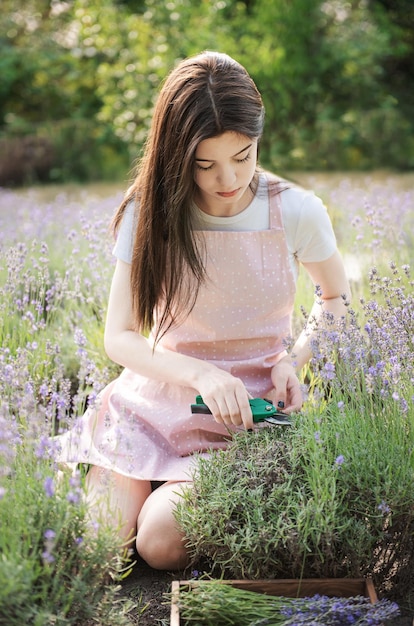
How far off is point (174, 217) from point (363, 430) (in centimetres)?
77

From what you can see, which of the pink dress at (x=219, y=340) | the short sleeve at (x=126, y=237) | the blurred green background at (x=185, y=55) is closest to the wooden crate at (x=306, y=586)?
the pink dress at (x=219, y=340)

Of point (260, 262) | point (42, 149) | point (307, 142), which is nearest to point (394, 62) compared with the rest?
point (307, 142)

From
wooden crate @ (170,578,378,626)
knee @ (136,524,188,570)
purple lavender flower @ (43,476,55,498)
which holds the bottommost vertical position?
knee @ (136,524,188,570)

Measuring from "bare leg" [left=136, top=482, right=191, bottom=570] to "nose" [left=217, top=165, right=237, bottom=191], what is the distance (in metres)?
0.78

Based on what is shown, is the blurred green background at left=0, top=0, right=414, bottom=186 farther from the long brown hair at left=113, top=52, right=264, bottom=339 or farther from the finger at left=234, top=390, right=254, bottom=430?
the finger at left=234, top=390, right=254, bottom=430

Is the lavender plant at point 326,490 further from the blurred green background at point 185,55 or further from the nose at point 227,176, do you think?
the blurred green background at point 185,55

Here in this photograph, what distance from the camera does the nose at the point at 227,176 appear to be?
205cm

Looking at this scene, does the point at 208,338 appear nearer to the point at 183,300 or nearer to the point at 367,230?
the point at 183,300

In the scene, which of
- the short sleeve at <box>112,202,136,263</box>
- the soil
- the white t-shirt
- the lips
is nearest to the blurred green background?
the white t-shirt

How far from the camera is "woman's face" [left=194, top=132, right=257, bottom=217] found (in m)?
2.03

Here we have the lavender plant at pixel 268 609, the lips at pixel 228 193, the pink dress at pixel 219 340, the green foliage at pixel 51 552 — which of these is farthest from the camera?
the pink dress at pixel 219 340

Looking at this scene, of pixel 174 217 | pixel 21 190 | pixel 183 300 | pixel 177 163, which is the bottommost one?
pixel 21 190

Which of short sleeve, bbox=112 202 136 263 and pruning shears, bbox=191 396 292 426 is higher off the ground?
short sleeve, bbox=112 202 136 263

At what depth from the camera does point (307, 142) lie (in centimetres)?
970
